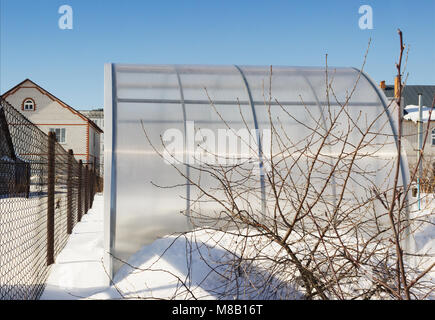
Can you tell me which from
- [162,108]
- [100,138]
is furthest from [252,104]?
[100,138]

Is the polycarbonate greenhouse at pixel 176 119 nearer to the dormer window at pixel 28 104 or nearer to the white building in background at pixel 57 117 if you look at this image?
the white building in background at pixel 57 117

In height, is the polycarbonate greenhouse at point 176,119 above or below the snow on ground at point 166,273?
above

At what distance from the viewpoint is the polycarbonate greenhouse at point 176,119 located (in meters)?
6.25

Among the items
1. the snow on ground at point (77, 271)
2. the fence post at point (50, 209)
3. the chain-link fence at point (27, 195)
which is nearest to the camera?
the chain-link fence at point (27, 195)

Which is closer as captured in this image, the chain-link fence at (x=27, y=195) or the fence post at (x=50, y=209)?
the chain-link fence at (x=27, y=195)

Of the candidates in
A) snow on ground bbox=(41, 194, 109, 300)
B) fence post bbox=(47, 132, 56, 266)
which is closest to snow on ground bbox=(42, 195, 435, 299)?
snow on ground bbox=(41, 194, 109, 300)

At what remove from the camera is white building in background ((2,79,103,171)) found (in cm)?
3153

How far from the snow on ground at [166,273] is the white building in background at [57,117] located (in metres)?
25.6

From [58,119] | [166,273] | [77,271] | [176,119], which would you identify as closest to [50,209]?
[77,271]

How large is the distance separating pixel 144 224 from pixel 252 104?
103 inches

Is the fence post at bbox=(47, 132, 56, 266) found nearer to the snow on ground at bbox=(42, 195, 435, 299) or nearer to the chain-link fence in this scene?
the chain-link fence

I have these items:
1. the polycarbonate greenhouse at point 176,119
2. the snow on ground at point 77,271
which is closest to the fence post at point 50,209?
the snow on ground at point 77,271

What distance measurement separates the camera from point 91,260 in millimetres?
6652
